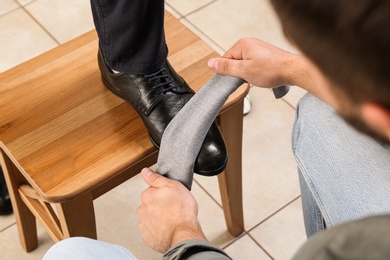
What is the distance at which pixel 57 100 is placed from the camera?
49.8 inches

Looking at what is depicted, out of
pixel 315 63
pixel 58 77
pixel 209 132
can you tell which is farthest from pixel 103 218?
pixel 315 63

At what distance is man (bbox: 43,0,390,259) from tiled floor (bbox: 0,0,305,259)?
0.42 m

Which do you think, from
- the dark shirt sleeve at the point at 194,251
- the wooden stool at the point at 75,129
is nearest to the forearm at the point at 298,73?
the wooden stool at the point at 75,129

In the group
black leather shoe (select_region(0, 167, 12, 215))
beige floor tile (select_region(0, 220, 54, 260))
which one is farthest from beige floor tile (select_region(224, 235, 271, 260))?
black leather shoe (select_region(0, 167, 12, 215))

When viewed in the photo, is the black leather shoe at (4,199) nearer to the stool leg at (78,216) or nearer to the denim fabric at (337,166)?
the stool leg at (78,216)

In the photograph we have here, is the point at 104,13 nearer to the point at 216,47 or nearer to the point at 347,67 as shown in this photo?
the point at 347,67

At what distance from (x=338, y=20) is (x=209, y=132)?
69 cm

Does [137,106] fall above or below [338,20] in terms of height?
below

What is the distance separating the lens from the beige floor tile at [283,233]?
1608mm

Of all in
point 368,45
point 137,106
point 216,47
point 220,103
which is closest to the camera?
point 368,45

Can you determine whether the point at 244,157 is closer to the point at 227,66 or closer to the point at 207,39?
the point at 207,39

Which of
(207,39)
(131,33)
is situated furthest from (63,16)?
(131,33)

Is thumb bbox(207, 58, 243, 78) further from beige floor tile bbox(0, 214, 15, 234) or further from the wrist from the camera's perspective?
beige floor tile bbox(0, 214, 15, 234)

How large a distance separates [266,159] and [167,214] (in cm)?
76
